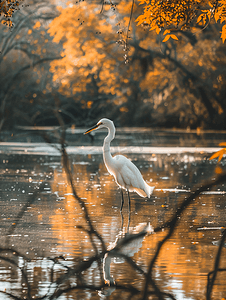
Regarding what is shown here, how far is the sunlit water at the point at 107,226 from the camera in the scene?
6.17m

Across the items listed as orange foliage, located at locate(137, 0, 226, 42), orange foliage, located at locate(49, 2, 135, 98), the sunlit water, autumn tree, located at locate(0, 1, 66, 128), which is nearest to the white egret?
the sunlit water

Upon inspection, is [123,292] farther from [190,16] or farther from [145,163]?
[145,163]

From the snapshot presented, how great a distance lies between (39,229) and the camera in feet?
30.1

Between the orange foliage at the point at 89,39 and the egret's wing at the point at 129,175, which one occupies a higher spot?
the orange foliage at the point at 89,39

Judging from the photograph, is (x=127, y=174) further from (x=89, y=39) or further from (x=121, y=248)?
(x=89, y=39)

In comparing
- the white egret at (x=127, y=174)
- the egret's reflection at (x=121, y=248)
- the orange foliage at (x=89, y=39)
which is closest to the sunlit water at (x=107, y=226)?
the egret's reflection at (x=121, y=248)

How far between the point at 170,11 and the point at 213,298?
19.9 ft

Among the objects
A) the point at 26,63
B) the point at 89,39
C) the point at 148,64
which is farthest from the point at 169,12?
the point at 26,63

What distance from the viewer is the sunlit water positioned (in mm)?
6168

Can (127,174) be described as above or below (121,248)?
above

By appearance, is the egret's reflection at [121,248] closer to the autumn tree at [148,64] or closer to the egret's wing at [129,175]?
the egret's wing at [129,175]

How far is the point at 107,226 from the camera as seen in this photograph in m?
9.48

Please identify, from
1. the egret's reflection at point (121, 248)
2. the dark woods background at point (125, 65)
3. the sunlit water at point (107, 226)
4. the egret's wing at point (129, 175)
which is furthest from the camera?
the dark woods background at point (125, 65)

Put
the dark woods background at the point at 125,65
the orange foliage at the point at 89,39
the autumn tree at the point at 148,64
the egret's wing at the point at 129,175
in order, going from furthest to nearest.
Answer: the orange foliage at the point at 89,39, the autumn tree at the point at 148,64, the dark woods background at the point at 125,65, the egret's wing at the point at 129,175
